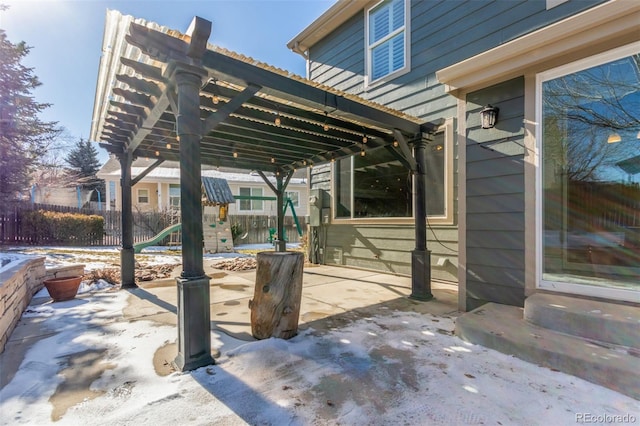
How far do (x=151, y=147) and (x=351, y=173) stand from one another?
401cm

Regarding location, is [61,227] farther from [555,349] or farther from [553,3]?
[553,3]

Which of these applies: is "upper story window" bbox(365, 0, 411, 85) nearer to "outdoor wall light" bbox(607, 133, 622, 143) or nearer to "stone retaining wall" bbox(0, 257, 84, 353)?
"outdoor wall light" bbox(607, 133, 622, 143)

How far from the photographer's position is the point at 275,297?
9.20 feet

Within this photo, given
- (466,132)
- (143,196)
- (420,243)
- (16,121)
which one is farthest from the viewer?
(143,196)

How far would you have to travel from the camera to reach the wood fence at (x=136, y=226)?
1013cm

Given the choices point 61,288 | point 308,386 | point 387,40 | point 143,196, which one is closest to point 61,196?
point 143,196

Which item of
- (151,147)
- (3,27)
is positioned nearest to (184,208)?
(151,147)

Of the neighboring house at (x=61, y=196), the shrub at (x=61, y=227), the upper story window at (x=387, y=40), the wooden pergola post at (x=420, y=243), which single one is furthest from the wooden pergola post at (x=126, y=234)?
the neighboring house at (x=61, y=196)

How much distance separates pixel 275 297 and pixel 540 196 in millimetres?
2851

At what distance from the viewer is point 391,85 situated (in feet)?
19.5

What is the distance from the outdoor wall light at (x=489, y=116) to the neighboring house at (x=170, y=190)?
12.0 m

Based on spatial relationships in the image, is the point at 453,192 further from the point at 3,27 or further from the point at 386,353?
the point at 3,27

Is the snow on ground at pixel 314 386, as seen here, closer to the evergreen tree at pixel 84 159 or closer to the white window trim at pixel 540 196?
the white window trim at pixel 540 196

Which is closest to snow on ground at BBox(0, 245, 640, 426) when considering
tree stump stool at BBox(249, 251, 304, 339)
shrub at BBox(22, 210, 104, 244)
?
tree stump stool at BBox(249, 251, 304, 339)
